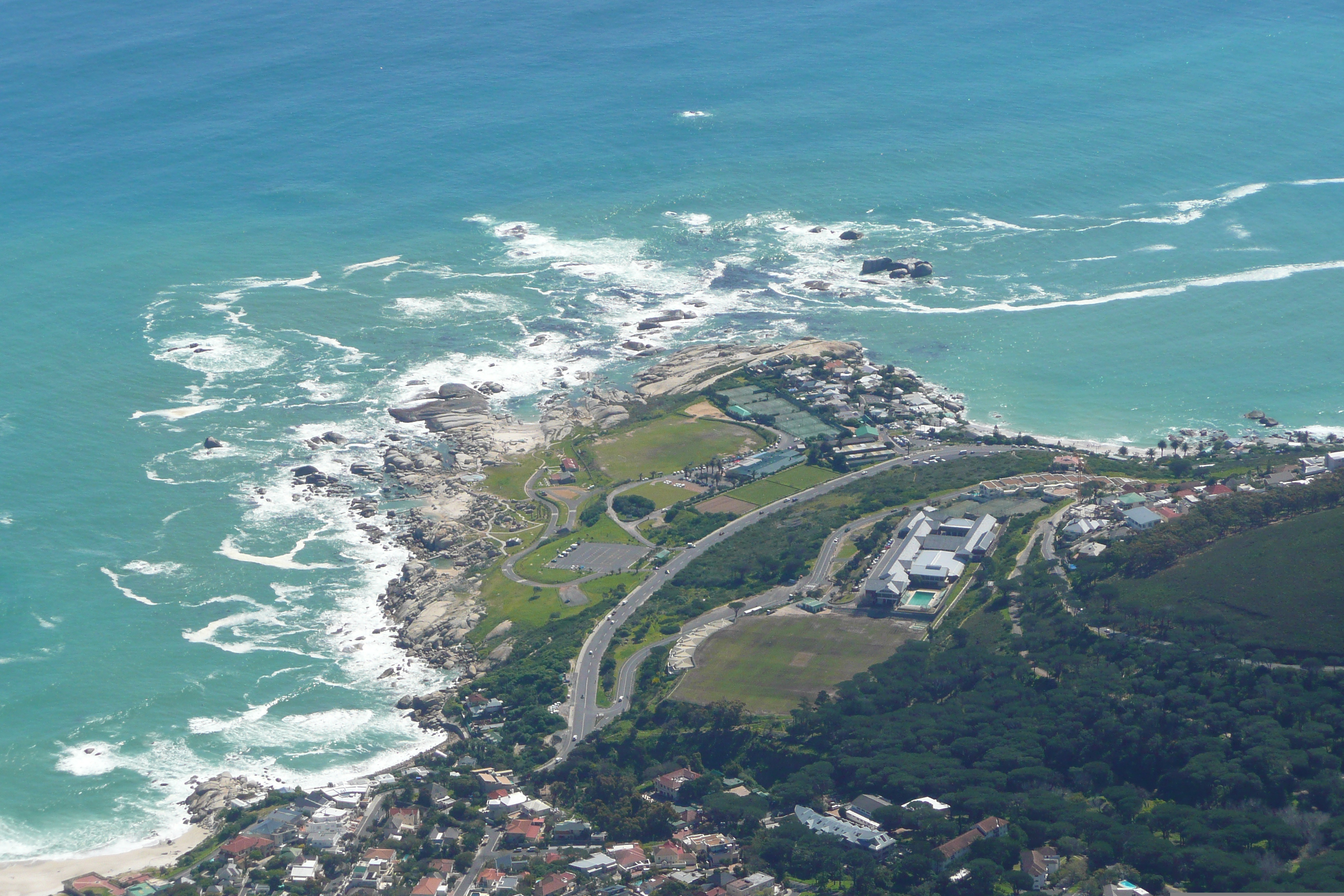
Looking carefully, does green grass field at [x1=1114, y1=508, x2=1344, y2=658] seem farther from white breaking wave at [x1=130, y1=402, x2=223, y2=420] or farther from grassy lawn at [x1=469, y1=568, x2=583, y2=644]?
white breaking wave at [x1=130, y1=402, x2=223, y2=420]

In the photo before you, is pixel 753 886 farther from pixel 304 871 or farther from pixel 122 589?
pixel 122 589

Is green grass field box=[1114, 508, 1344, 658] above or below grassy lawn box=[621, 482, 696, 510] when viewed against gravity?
above

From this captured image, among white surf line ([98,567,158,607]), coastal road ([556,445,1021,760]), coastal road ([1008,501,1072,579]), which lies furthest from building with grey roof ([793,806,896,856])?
white surf line ([98,567,158,607])

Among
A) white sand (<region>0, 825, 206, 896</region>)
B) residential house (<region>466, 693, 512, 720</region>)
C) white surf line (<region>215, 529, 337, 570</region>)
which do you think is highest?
white surf line (<region>215, 529, 337, 570</region>)

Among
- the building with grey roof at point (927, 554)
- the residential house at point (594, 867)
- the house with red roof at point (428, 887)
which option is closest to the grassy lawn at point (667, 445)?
the building with grey roof at point (927, 554)

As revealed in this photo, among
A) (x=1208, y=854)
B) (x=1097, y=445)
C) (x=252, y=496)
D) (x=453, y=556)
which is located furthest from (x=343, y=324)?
(x=1208, y=854)

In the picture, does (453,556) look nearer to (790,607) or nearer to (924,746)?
(790,607)

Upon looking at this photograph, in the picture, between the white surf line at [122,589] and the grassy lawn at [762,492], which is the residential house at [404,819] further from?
the grassy lawn at [762,492]
